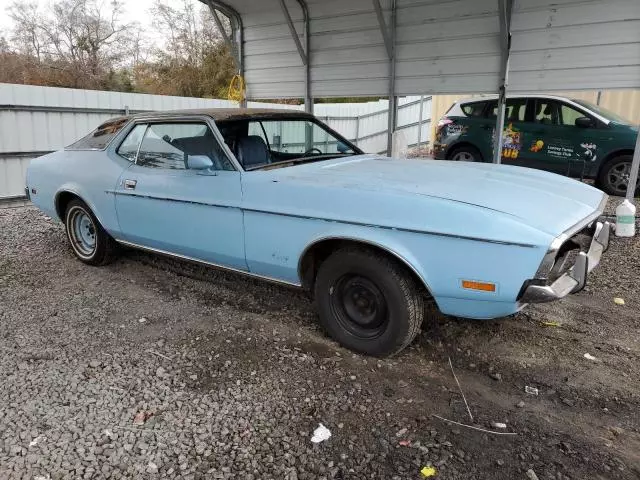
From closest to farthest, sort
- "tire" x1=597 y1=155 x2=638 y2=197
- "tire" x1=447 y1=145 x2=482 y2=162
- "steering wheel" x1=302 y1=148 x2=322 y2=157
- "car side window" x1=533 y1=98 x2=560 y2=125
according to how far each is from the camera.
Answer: "steering wheel" x1=302 y1=148 x2=322 y2=157 < "tire" x1=597 y1=155 x2=638 y2=197 < "car side window" x1=533 y1=98 x2=560 y2=125 < "tire" x1=447 y1=145 x2=482 y2=162

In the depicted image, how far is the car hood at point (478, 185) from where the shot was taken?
9.02 feet

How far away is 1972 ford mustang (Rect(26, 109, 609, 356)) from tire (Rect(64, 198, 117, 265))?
0.05 m

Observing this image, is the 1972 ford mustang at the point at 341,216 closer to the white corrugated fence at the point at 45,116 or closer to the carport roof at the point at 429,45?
the carport roof at the point at 429,45

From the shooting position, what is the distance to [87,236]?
17.2 ft

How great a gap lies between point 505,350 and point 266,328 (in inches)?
65.4

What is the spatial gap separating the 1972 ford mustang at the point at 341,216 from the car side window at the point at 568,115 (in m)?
5.46

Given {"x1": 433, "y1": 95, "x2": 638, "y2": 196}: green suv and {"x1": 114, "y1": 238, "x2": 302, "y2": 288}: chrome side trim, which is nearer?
{"x1": 114, "y1": 238, "x2": 302, "y2": 288}: chrome side trim

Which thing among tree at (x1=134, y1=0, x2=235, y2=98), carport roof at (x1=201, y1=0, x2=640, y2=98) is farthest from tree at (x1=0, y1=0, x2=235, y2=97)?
carport roof at (x1=201, y1=0, x2=640, y2=98)

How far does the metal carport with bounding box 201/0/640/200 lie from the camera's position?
576cm

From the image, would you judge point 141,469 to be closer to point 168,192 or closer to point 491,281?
point 491,281

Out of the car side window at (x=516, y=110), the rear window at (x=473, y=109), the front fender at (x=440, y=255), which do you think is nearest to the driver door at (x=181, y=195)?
the front fender at (x=440, y=255)

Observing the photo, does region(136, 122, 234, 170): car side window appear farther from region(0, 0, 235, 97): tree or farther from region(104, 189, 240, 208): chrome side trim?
region(0, 0, 235, 97): tree

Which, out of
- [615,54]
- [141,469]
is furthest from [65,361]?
[615,54]

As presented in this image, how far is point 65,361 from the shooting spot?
10.5 feet
